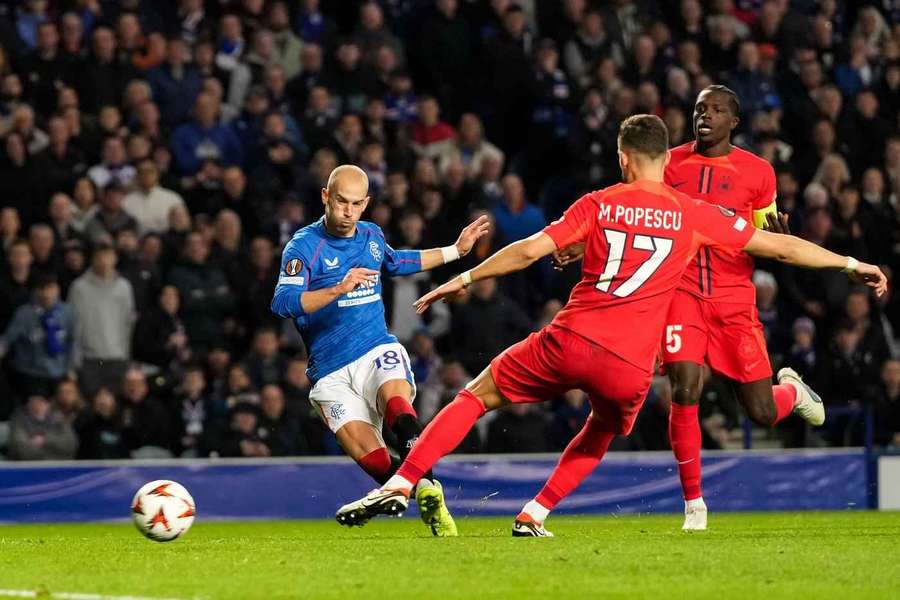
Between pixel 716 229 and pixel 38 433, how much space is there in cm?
840

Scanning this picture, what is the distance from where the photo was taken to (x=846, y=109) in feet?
65.9

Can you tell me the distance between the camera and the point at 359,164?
17938 millimetres

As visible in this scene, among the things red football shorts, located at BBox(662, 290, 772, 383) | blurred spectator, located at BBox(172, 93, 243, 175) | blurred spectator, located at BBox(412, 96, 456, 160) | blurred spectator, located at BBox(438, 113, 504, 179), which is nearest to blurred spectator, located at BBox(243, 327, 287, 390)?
blurred spectator, located at BBox(172, 93, 243, 175)

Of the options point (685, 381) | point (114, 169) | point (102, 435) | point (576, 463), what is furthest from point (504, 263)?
point (114, 169)

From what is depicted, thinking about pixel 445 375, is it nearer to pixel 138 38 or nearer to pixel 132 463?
pixel 132 463

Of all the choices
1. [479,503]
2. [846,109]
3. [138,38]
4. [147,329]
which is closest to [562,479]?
[479,503]

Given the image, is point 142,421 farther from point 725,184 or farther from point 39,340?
point 725,184

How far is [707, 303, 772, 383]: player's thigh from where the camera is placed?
1056 centimetres

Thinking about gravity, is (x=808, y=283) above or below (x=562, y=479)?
above

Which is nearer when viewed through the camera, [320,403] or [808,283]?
[320,403]

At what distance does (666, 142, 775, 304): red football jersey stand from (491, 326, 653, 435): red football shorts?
5.40 ft

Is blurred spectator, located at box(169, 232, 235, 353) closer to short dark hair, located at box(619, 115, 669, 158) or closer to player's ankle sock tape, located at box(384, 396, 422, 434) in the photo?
player's ankle sock tape, located at box(384, 396, 422, 434)

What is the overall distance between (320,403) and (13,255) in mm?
6609

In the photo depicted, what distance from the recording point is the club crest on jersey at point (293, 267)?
32.6 ft
